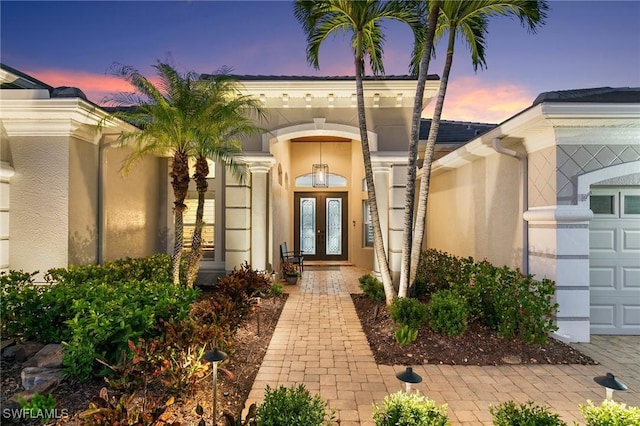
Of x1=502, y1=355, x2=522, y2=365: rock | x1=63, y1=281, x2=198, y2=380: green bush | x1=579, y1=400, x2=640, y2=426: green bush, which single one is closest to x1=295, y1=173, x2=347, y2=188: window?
x1=63, y1=281, x2=198, y2=380: green bush

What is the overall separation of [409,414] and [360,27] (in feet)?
18.3

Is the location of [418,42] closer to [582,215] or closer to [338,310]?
[582,215]

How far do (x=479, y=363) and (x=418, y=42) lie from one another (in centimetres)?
543

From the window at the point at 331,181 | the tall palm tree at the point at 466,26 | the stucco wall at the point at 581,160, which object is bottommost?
the stucco wall at the point at 581,160

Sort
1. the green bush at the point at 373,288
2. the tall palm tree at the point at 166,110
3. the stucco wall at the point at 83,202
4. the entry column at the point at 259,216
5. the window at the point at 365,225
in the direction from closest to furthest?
the tall palm tree at the point at 166,110
the stucco wall at the point at 83,202
the green bush at the point at 373,288
the entry column at the point at 259,216
the window at the point at 365,225

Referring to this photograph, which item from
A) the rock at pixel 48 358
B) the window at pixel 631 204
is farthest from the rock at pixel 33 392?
the window at pixel 631 204

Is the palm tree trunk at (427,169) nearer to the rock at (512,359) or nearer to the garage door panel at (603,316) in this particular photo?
the rock at (512,359)

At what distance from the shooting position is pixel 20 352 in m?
3.91

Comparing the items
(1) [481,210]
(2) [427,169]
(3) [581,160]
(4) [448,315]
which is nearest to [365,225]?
(1) [481,210]

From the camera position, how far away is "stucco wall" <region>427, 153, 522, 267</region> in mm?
5824

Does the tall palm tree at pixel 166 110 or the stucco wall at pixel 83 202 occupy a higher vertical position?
the tall palm tree at pixel 166 110

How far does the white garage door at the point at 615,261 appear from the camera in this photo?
5078 millimetres

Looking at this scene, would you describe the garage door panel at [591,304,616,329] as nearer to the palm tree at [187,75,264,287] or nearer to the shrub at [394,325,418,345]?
the shrub at [394,325,418,345]

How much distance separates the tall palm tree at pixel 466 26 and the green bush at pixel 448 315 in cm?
88
